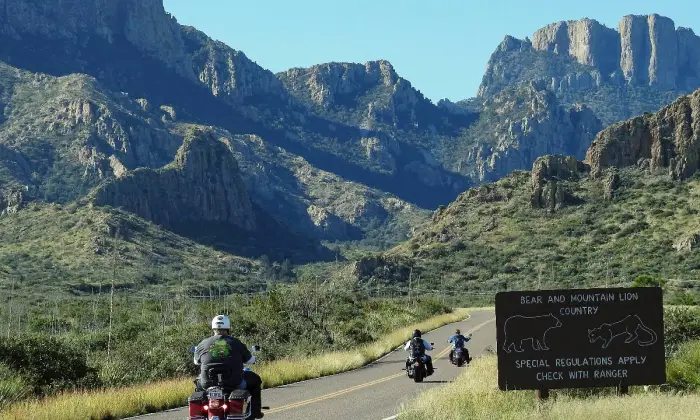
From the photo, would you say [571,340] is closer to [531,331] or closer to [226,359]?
[531,331]

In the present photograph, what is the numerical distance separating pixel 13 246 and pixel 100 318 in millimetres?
83396

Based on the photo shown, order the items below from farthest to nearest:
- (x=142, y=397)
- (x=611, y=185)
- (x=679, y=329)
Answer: (x=611, y=185) < (x=679, y=329) < (x=142, y=397)

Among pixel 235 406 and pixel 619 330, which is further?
pixel 619 330

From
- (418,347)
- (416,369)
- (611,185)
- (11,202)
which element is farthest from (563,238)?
(11,202)

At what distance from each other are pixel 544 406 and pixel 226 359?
17.2 ft

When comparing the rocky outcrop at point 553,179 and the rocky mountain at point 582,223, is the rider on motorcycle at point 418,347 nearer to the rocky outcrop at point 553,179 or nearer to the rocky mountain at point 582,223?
the rocky mountain at point 582,223

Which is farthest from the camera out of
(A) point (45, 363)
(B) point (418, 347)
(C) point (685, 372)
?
(B) point (418, 347)

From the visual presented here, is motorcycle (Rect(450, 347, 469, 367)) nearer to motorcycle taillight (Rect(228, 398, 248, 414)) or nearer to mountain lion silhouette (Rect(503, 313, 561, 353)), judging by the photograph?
mountain lion silhouette (Rect(503, 313, 561, 353))

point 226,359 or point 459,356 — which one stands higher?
point 226,359

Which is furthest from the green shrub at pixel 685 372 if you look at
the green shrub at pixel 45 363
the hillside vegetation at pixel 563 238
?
the hillside vegetation at pixel 563 238

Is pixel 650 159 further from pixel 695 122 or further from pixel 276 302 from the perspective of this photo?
pixel 276 302

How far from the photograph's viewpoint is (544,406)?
13844 mm

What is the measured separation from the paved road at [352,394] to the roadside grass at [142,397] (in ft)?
1.66

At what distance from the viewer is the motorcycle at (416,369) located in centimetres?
2423
